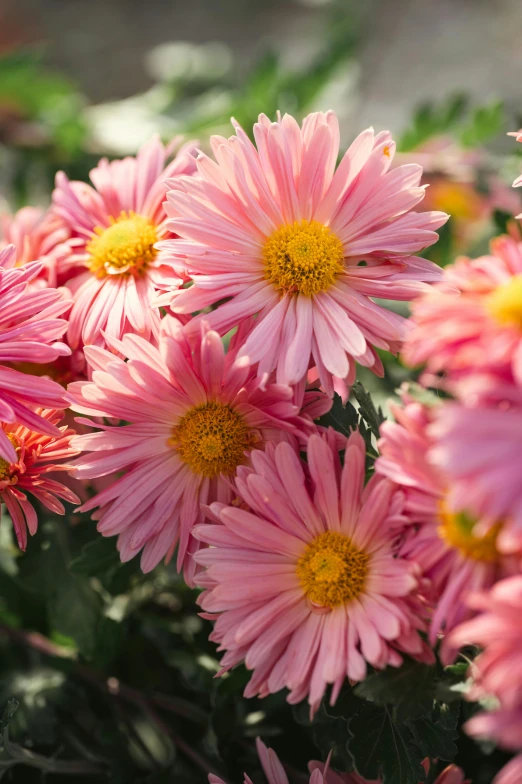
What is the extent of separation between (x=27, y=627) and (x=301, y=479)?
54 centimetres

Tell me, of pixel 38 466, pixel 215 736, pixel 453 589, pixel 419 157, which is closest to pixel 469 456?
pixel 453 589

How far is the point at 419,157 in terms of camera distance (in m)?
1.14

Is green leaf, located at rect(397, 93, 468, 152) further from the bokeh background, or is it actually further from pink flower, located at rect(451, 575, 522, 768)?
pink flower, located at rect(451, 575, 522, 768)

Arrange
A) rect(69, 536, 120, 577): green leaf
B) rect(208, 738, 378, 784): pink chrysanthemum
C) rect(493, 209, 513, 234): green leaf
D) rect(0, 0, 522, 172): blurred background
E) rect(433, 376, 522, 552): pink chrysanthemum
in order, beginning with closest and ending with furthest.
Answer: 1. rect(433, 376, 522, 552): pink chrysanthemum
2. rect(208, 738, 378, 784): pink chrysanthemum
3. rect(69, 536, 120, 577): green leaf
4. rect(493, 209, 513, 234): green leaf
5. rect(0, 0, 522, 172): blurred background

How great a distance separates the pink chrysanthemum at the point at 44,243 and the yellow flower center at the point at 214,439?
0.63ft

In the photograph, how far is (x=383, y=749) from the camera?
58cm

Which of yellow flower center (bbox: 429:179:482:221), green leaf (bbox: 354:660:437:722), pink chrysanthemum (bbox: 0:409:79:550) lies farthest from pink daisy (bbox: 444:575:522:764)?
yellow flower center (bbox: 429:179:482:221)

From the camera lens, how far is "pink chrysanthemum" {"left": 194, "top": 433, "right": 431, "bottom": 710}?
51cm

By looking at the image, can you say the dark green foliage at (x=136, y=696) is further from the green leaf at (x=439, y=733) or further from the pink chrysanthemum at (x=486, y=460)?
the pink chrysanthemum at (x=486, y=460)

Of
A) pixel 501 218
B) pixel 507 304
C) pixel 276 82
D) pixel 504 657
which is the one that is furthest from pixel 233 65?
pixel 504 657

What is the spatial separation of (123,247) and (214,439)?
0.21 metres

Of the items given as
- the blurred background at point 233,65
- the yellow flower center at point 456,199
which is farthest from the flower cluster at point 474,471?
the yellow flower center at point 456,199

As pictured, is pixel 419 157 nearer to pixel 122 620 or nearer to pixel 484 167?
pixel 484 167

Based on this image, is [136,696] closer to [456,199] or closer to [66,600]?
[66,600]
